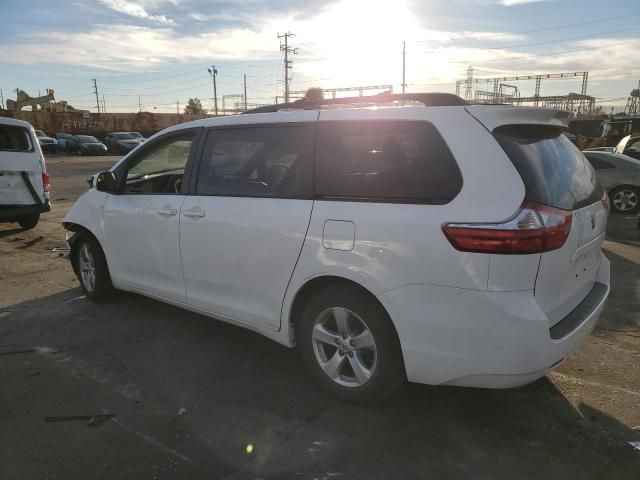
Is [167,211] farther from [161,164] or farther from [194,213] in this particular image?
[161,164]

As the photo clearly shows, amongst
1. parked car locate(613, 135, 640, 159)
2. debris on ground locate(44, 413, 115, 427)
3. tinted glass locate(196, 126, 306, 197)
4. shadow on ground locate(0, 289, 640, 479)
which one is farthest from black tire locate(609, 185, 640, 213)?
debris on ground locate(44, 413, 115, 427)

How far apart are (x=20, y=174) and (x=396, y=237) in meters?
7.60

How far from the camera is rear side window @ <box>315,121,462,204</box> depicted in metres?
2.66

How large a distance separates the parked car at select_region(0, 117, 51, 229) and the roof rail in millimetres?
5993

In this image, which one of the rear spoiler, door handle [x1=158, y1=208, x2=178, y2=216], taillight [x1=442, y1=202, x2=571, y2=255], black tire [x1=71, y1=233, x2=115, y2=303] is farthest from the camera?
black tire [x1=71, y1=233, x2=115, y2=303]

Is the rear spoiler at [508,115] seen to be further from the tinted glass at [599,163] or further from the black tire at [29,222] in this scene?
the tinted glass at [599,163]

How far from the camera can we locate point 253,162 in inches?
142

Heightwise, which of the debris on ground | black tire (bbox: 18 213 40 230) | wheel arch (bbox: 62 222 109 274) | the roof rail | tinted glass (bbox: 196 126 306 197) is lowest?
the debris on ground

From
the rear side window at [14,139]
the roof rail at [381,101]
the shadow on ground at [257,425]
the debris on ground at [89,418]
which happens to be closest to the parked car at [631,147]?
the shadow on ground at [257,425]

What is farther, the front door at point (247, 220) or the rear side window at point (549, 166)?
the front door at point (247, 220)

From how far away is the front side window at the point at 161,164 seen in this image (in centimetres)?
419

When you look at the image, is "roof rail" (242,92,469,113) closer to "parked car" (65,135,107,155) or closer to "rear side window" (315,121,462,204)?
"rear side window" (315,121,462,204)

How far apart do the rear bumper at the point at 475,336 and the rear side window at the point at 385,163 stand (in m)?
0.52

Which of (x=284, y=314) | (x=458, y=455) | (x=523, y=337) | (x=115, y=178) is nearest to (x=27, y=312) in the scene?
(x=115, y=178)
